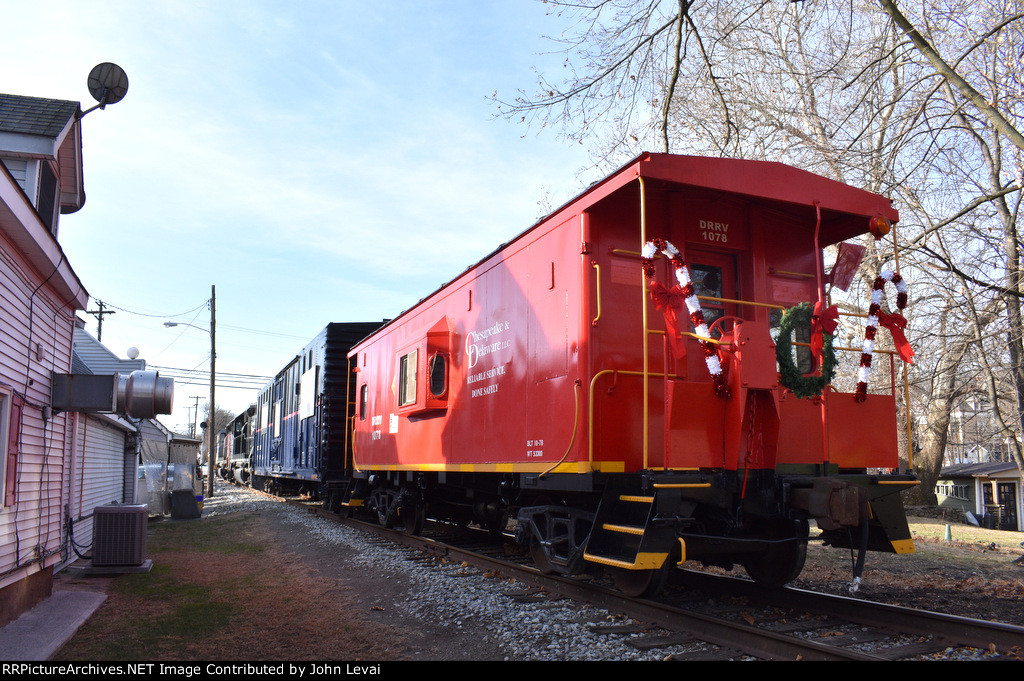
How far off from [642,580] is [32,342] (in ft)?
21.6

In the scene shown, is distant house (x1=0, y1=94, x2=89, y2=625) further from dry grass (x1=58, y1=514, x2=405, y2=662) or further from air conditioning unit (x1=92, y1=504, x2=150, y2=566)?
dry grass (x1=58, y1=514, x2=405, y2=662)

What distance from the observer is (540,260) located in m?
6.84

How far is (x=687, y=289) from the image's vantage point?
17.7 feet

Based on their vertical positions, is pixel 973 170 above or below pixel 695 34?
below

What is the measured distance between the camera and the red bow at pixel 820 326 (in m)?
5.62

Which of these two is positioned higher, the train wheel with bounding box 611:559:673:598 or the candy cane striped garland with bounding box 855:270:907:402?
the candy cane striped garland with bounding box 855:270:907:402

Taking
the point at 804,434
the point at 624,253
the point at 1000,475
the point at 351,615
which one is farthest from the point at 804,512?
the point at 1000,475

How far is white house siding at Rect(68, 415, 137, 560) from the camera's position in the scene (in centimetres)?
1080

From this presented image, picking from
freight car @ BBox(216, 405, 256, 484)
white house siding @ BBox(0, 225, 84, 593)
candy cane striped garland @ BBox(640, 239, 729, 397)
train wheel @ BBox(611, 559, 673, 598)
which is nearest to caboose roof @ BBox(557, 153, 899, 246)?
candy cane striped garland @ BBox(640, 239, 729, 397)

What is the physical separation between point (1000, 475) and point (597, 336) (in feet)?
101

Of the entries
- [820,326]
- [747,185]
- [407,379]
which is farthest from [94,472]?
[820,326]

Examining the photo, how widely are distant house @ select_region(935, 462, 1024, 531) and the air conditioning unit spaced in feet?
90.5

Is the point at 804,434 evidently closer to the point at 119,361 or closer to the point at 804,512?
the point at 804,512

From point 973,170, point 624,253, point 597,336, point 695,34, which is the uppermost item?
point 695,34
